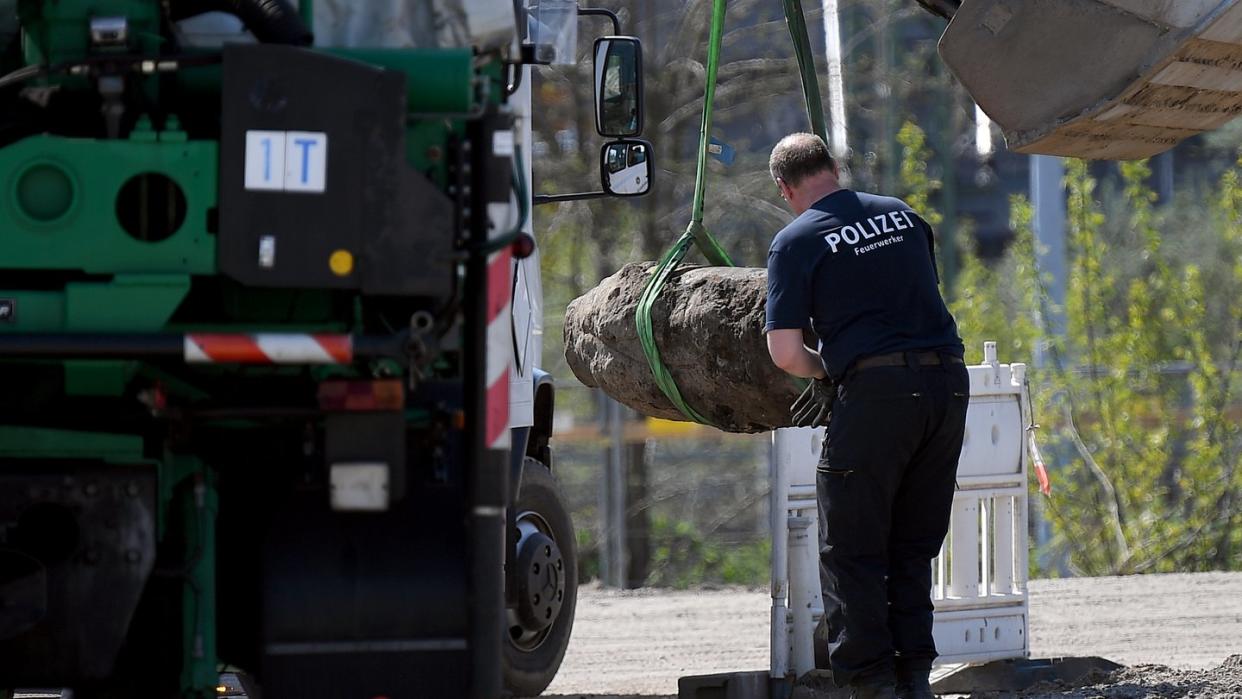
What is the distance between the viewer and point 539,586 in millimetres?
6680

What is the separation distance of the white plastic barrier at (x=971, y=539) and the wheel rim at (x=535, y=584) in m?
0.87

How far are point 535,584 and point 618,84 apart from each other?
1918 mm

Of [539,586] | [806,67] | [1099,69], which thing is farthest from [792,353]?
[539,586]

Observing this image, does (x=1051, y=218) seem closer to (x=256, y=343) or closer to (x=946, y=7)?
(x=946, y=7)

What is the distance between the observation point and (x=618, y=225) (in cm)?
1535

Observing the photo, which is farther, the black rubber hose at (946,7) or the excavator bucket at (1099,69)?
the black rubber hose at (946,7)

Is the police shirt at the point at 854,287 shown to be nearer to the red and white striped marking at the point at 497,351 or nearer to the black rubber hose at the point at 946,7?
the black rubber hose at the point at 946,7

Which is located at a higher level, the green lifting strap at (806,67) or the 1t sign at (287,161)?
the green lifting strap at (806,67)

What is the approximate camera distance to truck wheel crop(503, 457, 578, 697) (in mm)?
6582

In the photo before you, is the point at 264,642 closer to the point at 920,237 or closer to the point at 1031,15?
the point at 920,237

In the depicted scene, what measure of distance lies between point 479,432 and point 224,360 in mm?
633

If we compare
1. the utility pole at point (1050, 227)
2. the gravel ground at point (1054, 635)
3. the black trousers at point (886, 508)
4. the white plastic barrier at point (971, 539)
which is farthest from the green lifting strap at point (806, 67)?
the utility pole at point (1050, 227)

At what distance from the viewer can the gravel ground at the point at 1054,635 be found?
7.00m

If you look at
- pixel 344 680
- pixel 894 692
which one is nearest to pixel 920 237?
pixel 894 692
